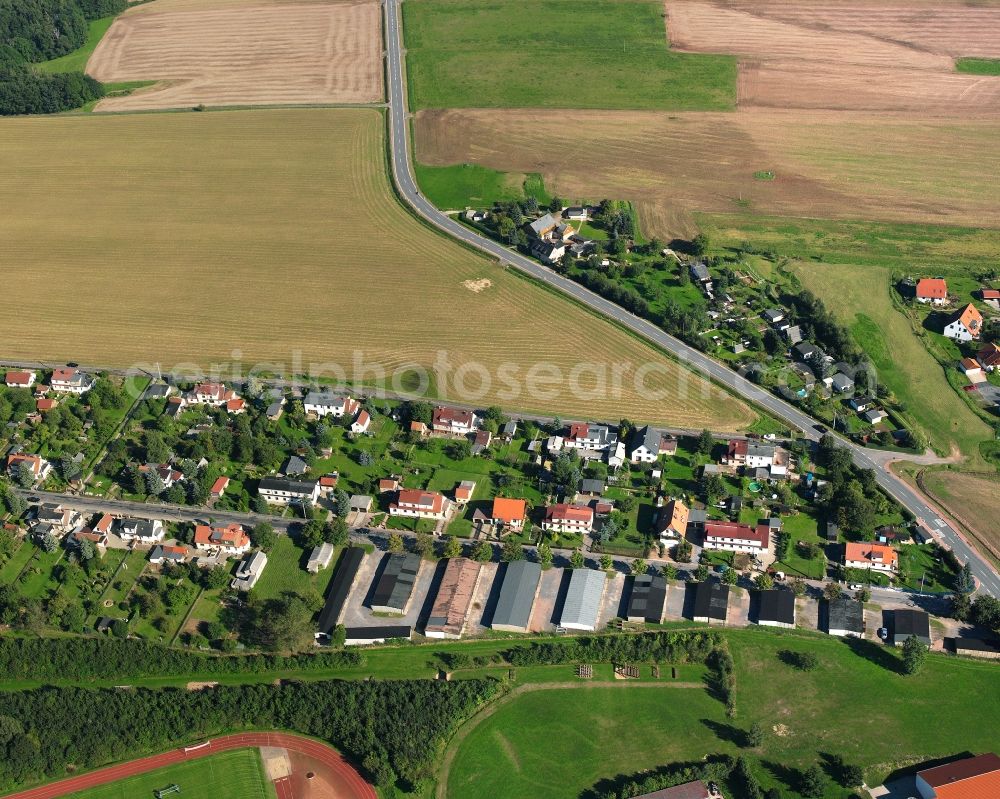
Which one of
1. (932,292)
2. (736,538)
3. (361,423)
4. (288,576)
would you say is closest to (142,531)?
(288,576)

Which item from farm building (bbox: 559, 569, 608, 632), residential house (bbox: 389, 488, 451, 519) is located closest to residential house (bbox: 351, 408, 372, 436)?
residential house (bbox: 389, 488, 451, 519)

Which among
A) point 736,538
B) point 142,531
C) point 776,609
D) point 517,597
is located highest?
point 142,531

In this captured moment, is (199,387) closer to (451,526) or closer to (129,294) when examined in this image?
(129,294)

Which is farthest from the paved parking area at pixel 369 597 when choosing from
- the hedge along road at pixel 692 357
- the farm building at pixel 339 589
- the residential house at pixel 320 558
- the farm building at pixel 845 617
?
the hedge along road at pixel 692 357

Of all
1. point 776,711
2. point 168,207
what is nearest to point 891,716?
point 776,711

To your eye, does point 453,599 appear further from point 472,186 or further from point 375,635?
point 472,186

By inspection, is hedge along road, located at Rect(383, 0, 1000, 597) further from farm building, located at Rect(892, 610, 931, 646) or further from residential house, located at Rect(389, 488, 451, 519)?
residential house, located at Rect(389, 488, 451, 519)
